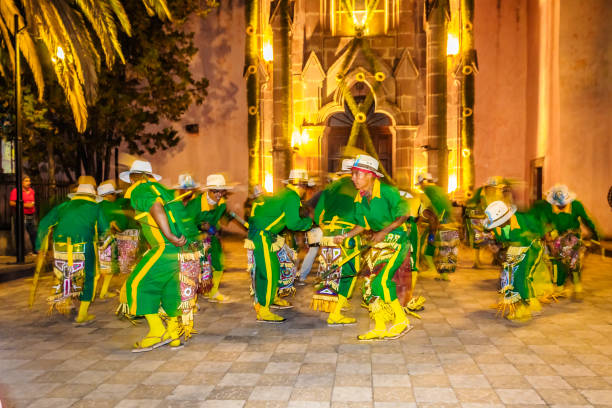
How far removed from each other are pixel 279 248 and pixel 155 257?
1.87m

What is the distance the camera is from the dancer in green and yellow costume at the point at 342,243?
6.46m

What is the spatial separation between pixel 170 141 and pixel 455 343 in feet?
36.0

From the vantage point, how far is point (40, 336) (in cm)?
614

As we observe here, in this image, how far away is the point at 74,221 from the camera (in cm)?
675

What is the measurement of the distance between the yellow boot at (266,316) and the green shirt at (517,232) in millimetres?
3023

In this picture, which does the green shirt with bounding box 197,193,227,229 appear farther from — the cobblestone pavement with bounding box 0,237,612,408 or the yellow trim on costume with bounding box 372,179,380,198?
the yellow trim on costume with bounding box 372,179,380,198

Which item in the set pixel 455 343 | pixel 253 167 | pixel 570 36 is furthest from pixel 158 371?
pixel 570 36

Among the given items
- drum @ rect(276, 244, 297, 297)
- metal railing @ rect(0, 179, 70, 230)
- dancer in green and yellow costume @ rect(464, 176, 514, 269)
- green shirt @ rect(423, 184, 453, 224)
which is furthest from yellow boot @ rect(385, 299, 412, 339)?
metal railing @ rect(0, 179, 70, 230)

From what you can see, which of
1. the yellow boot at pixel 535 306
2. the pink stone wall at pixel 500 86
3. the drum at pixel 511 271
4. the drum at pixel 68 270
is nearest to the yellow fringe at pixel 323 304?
the drum at pixel 511 271

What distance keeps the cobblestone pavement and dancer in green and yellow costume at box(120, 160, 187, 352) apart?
1.39 ft

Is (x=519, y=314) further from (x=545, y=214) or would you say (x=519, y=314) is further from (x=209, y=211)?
(x=209, y=211)

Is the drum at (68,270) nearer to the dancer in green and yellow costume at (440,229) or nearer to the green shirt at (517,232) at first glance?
the green shirt at (517,232)

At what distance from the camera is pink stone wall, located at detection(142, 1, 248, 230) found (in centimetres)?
1811

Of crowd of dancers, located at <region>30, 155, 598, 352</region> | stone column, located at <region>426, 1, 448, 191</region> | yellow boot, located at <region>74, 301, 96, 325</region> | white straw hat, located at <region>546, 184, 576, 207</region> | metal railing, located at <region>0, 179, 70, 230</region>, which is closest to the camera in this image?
crowd of dancers, located at <region>30, 155, 598, 352</region>
